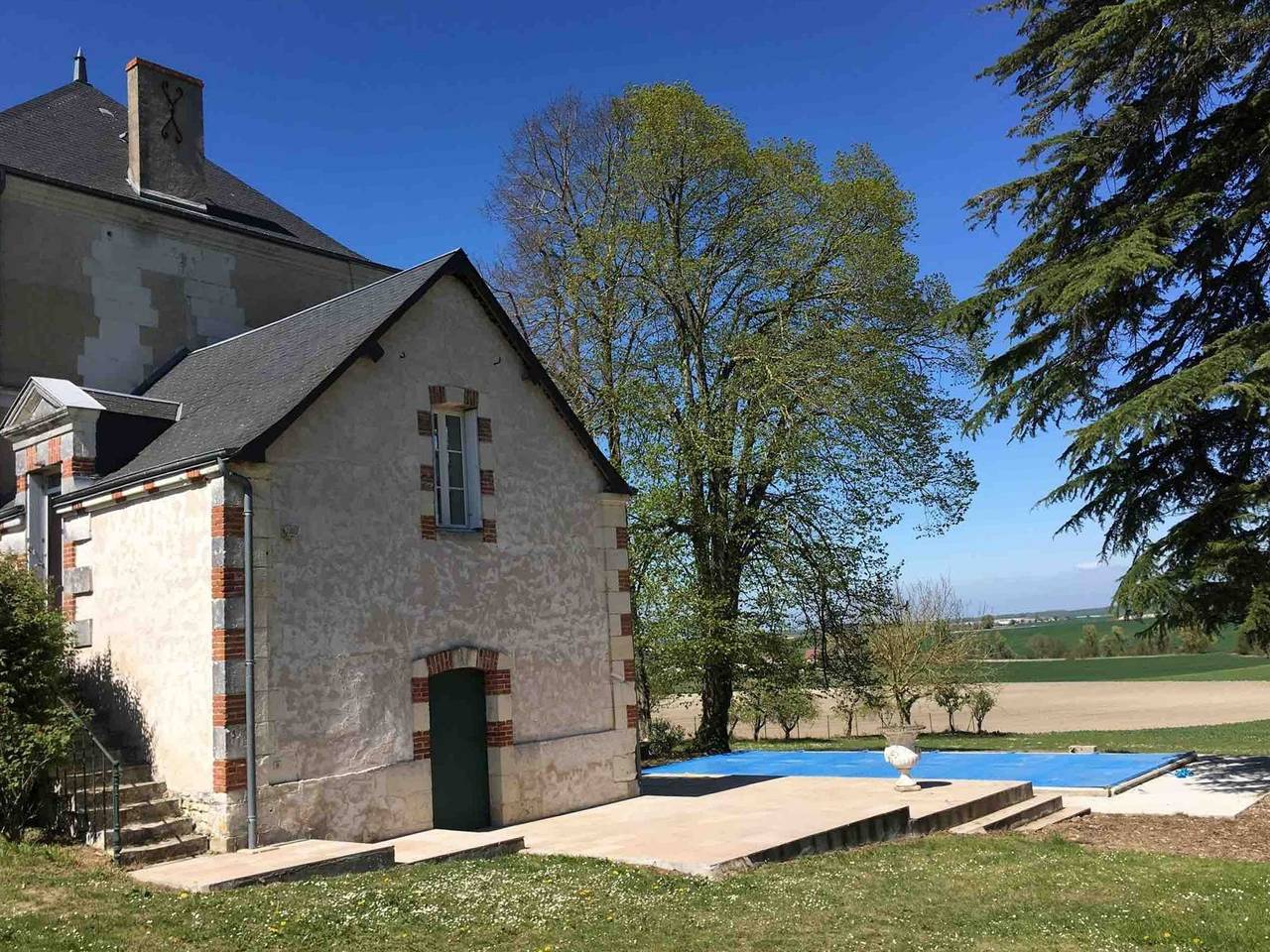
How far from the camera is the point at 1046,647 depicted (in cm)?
8956

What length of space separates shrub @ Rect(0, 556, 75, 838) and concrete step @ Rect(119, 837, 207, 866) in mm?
1113

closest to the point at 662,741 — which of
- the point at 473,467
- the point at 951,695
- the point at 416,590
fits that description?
the point at 473,467

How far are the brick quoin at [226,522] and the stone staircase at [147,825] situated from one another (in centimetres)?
260

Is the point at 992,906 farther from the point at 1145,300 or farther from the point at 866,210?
the point at 866,210

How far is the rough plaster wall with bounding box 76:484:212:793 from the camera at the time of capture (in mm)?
10289

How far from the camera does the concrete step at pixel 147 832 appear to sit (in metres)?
9.44

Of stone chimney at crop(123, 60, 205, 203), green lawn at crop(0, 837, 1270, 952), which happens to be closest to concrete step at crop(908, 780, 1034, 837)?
green lawn at crop(0, 837, 1270, 952)

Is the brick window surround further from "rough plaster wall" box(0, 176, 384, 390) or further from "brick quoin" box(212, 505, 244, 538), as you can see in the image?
"rough plaster wall" box(0, 176, 384, 390)

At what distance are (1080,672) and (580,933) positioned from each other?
250 feet

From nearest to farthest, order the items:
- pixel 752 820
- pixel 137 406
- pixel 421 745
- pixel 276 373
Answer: pixel 752 820
pixel 421 745
pixel 276 373
pixel 137 406

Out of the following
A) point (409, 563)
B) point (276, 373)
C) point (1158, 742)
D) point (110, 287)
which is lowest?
point (1158, 742)

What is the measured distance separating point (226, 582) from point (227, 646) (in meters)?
0.62

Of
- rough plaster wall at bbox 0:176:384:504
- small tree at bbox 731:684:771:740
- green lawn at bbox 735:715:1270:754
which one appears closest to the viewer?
rough plaster wall at bbox 0:176:384:504

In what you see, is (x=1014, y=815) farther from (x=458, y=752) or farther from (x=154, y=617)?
(x=154, y=617)
